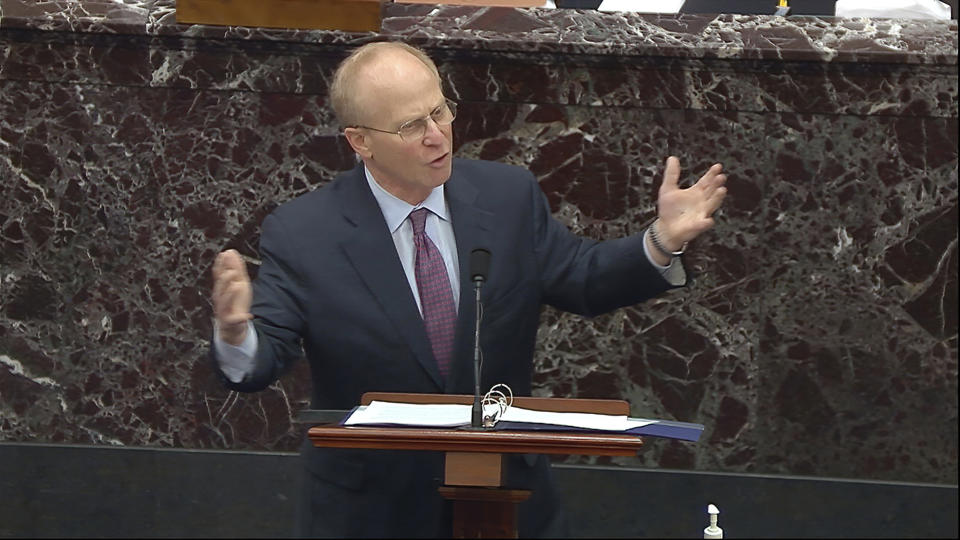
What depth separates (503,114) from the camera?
13.3 ft

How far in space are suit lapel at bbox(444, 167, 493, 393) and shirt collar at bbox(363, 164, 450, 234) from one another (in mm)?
30

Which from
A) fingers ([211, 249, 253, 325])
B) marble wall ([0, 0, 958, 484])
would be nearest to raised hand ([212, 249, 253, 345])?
fingers ([211, 249, 253, 325])

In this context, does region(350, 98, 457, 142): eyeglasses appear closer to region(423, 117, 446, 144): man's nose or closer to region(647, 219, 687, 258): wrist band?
region(423, 117, 446, 144): man's nose

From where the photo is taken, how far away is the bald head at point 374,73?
3326mm

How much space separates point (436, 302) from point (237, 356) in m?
0.55

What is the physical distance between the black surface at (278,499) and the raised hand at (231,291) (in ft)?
4.57

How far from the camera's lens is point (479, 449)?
102 inches

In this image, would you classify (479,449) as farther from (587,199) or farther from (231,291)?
(587,199)

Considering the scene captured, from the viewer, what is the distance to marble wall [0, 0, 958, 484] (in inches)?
157

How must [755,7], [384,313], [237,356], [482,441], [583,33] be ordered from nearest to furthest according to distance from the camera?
[482,441] < [237,356] < [384,313] < [583,33] < [755,7]

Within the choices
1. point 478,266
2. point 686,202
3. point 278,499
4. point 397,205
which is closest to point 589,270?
point 686,202

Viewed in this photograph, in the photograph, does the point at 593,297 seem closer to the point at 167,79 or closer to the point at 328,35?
the point at 328,35

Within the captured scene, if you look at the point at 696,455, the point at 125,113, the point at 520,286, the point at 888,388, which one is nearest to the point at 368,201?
the point at 520,286

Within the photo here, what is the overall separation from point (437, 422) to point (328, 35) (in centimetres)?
162
